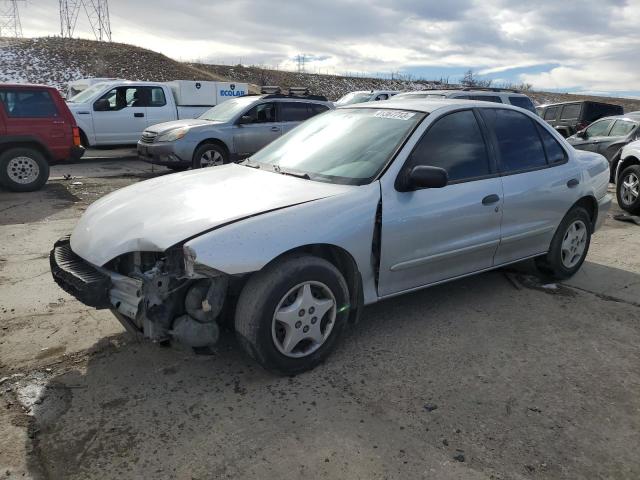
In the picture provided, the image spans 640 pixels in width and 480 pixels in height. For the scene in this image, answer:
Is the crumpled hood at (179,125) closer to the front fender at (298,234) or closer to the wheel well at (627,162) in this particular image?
the wheel well at (627,162)

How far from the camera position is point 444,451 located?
101 inches

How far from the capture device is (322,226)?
3082mm

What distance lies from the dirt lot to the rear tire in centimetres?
435

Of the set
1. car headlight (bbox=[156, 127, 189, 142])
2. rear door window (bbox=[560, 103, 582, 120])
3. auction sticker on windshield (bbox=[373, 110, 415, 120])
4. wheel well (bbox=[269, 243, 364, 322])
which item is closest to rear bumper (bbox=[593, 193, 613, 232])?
auction sticker on windshield (bbox=[373, 110, 415, 120])

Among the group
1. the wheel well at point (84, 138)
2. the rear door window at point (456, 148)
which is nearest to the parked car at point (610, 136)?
the rear door window at point (456, 148)

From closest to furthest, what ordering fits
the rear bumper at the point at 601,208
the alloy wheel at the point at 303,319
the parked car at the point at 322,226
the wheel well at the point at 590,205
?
the parked car at the point at 322,226 → the alloy wheel at the point at 303,319 → the wheel well at the point at 590,205 → the rear bumper at the point at 601,208

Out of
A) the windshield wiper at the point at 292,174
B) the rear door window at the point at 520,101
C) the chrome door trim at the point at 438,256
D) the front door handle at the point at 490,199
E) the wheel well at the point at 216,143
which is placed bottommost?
the chrome door trim at the point at 438,256

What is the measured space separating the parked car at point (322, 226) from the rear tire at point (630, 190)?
163 inches

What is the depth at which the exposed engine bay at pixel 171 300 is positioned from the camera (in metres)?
2.83

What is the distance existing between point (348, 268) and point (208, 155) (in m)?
7.77

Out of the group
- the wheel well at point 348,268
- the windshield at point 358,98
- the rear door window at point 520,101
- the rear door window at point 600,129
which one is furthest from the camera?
the windshield at point 358,98

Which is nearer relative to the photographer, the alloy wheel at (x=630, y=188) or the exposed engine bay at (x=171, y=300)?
the exposed engine bay at (x=171, y=300)

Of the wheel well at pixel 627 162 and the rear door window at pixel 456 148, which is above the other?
the rear door window at pixel 456 148

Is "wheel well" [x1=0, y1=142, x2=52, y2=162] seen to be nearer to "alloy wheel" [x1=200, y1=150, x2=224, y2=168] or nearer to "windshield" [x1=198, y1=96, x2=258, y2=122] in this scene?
"alloy wheel" [x1=200, y1=150, x2=224, y2=168]
